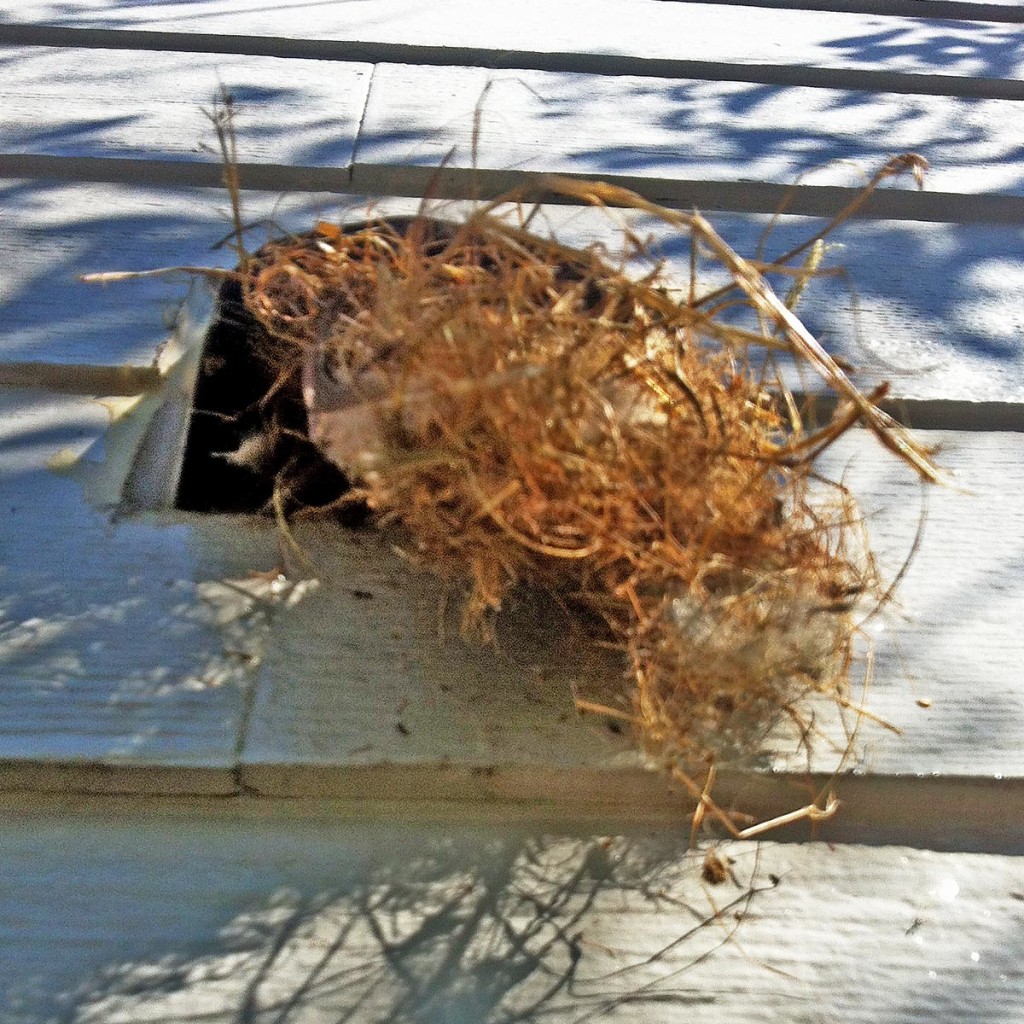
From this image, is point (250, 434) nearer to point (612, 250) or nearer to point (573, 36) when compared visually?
point (612, 250)

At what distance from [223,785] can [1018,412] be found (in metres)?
0.87

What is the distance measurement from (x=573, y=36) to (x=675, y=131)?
428mm

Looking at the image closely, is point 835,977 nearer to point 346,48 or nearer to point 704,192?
point 704,192

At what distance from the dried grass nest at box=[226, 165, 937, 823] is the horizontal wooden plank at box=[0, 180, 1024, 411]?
32 centimetres

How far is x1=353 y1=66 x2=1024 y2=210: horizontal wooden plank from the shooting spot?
1.47 m

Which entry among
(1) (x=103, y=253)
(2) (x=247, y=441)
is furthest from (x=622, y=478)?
(1) (x=103, y=253)

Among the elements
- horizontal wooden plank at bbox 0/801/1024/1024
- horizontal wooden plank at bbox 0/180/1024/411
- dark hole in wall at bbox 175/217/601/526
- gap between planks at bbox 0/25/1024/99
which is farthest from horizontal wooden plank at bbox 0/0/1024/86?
horizontal wooden plank at bbox 0/801/1024/1024

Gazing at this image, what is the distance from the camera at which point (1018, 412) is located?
112 cm

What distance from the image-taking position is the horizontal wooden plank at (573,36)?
5.84 ft

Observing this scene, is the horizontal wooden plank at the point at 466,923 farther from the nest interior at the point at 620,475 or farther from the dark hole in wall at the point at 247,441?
the dark hole in wall at the point at 247,441

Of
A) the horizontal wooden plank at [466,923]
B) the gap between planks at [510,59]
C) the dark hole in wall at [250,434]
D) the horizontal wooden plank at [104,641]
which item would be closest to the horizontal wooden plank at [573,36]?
the gap between planks at [510,59]

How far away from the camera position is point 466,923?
709 millimetres

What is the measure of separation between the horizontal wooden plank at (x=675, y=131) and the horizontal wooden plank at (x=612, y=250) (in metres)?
0.13

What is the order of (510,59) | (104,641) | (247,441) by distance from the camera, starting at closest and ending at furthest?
(104,641), (247,441), (510,59)
